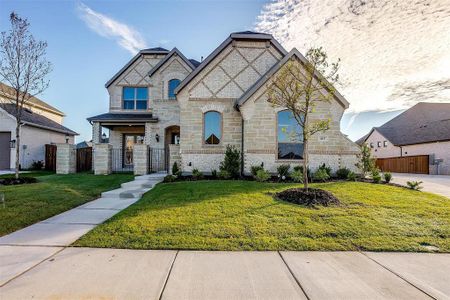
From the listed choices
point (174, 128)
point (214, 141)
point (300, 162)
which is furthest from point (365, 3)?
point (174, 128)

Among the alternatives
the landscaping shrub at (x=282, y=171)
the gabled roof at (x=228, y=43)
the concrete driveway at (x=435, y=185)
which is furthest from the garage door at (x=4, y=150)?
the concrete driveway at (x=435, y=185)

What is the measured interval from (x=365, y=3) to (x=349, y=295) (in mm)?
13142

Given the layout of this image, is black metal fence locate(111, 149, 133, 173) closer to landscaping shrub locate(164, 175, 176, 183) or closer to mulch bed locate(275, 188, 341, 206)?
landscaping shrub locate(164, 175, 176, 183)

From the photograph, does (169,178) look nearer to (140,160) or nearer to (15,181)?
(140,160)

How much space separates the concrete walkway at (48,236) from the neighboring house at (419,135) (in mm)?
27164

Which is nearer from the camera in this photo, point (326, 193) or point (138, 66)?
point (326, 193)

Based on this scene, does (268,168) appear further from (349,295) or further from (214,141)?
(349,295)

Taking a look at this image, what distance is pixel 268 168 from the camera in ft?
35.3

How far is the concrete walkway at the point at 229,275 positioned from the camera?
2.64 metres

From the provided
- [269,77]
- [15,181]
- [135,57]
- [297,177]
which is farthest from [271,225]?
[135,57]

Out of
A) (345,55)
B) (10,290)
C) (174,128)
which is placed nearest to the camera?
(10,290)

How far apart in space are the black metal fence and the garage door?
8.83m

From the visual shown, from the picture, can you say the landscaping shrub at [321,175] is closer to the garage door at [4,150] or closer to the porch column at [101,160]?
the porch column at [101,160]

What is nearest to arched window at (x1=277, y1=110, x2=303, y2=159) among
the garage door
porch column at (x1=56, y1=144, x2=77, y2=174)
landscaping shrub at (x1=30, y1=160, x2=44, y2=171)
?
porch column at (x1=56, y1=144, x2=77, y2=174)
